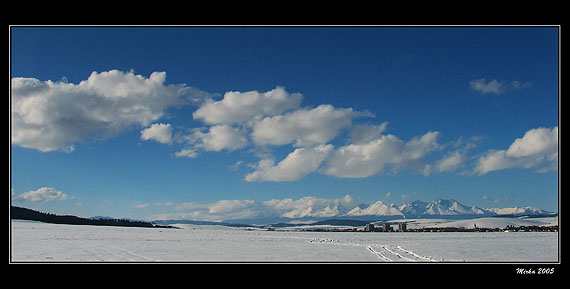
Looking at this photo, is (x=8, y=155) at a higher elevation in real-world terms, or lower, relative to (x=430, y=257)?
higher

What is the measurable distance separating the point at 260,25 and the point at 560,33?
10.7 metres

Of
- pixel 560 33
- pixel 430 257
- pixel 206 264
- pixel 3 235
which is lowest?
pixel 430 257

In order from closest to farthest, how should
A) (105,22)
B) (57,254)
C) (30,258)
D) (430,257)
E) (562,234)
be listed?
(105,22) < (562,234) < (30,258) < (57,254) < (430,257)

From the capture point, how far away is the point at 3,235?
1373 cm

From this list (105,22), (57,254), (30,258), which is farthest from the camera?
(57,254)

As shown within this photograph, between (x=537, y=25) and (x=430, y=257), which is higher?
(x=537, y=25)

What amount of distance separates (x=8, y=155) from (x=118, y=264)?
5.48 metres

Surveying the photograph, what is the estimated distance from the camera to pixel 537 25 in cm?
1334

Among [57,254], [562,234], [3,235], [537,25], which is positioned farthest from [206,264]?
[537,25]

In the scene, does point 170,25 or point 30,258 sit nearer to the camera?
point 170,25

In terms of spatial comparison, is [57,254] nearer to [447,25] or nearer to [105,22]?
[105,22]

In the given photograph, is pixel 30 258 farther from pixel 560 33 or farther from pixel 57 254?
pixel 560 33

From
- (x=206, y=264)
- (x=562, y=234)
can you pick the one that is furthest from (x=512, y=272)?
(x=206, y=264)

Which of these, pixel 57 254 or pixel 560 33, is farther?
pixel 57 254
